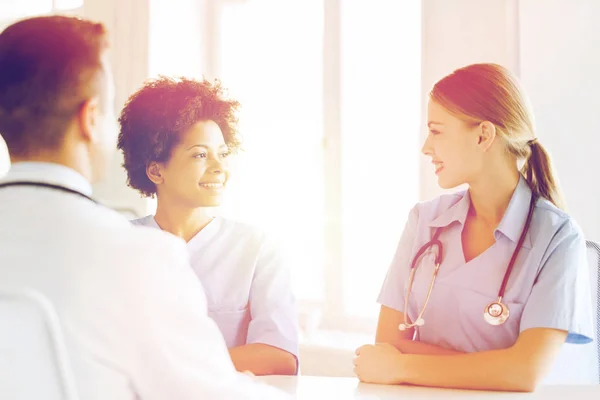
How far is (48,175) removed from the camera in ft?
2.68

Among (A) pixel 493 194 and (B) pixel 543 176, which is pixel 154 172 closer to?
(A) pixel 493 194

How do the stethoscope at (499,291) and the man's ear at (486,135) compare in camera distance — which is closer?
the stethoscope at (499,291)

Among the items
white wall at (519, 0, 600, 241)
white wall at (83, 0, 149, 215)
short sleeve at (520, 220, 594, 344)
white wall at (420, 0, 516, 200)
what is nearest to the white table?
short sleeve at (520, 220, 594, 344)

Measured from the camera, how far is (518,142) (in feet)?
5.02

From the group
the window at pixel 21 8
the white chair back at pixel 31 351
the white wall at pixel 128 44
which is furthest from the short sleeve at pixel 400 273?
the window at pixel 21 8

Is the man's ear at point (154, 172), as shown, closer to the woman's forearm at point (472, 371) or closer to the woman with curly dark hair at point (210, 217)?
the woman with curly dark hair at point (210, 217)

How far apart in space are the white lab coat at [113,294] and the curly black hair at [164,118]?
3.17 feet

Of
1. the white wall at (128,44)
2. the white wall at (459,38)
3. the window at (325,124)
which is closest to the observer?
the white wall at (459,38)

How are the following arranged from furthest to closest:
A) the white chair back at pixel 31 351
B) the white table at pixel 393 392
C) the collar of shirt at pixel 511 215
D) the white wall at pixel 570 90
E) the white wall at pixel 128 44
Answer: the white wall at pixel 128 44 → the white wall at pixel 570 90 → the collar of shirt at pixel 511 215 → the white table at pixel 393 392 → the white chair back at pixel 31 351

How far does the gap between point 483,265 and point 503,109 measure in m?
0.36

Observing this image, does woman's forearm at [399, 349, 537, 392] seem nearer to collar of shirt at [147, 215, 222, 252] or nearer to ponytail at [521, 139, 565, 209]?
ponytail at [521, 139, 565, 209]

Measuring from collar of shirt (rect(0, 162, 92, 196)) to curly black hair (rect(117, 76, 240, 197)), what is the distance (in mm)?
913

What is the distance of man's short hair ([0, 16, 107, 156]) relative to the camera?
0.83m

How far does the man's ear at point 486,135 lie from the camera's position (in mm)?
1490
